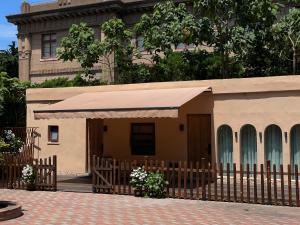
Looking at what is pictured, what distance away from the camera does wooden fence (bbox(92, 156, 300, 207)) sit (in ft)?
41.9

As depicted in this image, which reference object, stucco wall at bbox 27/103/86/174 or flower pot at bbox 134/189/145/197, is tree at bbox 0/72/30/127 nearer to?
stucco wall at bbox 27/103/86/174

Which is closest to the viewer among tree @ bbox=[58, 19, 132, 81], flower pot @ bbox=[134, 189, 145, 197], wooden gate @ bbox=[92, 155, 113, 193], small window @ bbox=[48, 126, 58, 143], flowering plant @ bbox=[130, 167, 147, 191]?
flowering plant @ bbox=[130, 167, 147, 191]

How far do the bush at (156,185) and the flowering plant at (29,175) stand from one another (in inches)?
160

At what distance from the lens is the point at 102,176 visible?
15.3 meters

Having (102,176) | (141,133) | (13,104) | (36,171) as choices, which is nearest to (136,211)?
(102,176)

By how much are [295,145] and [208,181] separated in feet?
13.9

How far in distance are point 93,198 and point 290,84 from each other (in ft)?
23.8

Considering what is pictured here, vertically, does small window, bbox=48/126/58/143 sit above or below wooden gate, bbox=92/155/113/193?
above

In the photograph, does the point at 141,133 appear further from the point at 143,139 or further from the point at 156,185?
the point at 156,185

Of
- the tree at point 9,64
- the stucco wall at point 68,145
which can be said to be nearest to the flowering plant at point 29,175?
the stucco wall at point 68,145

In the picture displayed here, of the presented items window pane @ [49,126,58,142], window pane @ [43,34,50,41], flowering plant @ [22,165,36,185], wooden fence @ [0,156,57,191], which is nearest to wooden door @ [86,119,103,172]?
window pane @ [49,126,58,142]

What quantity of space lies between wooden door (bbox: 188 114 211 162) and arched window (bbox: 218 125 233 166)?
0.63 m

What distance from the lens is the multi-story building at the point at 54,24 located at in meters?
35.5

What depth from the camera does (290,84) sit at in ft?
52.2
